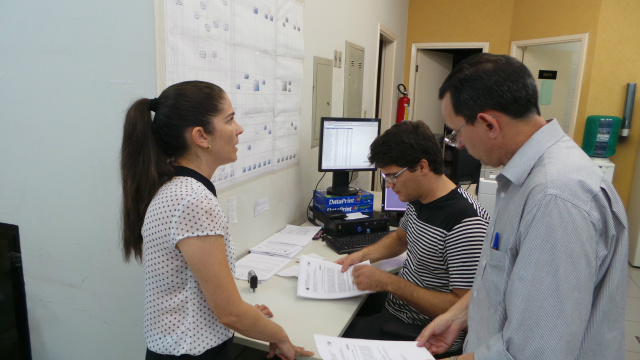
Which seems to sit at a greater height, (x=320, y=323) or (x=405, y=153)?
(x=405, y=153)

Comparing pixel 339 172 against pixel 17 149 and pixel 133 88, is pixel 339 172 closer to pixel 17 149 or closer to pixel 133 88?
pixel 133 88

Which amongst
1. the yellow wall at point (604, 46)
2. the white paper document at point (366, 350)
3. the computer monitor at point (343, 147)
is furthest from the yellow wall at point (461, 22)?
the white paper document at point (366, 350)

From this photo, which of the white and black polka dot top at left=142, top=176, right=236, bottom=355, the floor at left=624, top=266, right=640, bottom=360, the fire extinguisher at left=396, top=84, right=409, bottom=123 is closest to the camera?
the white and black polka dot top at left=142, top=176, right=236, bottom=355

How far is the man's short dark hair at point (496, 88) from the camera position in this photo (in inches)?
34.5

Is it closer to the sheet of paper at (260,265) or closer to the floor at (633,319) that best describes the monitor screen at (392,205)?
→ the sheet of paper at (260,265)

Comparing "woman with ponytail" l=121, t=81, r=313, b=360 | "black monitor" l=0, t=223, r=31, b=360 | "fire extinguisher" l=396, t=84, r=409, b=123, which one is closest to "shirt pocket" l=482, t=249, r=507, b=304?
"woman with ponytail" l=121, t=81, r=313, b=360

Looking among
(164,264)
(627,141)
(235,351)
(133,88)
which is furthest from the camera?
(627,141)

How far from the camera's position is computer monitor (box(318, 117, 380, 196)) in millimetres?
2406

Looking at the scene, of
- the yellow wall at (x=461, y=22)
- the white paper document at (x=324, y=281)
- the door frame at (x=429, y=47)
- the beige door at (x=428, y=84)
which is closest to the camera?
the white paper document at (x=324, y=281)

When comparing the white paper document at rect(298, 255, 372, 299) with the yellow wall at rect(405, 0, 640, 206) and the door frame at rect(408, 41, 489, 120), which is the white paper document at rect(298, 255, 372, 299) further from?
the door frame at rect(408, 41, 489, 120)

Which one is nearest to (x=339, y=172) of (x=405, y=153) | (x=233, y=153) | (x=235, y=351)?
(x=405, y=153)

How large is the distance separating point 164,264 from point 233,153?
356 mm

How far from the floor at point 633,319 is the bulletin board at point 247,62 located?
2.35 metres

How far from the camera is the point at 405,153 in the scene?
5.25 ft
